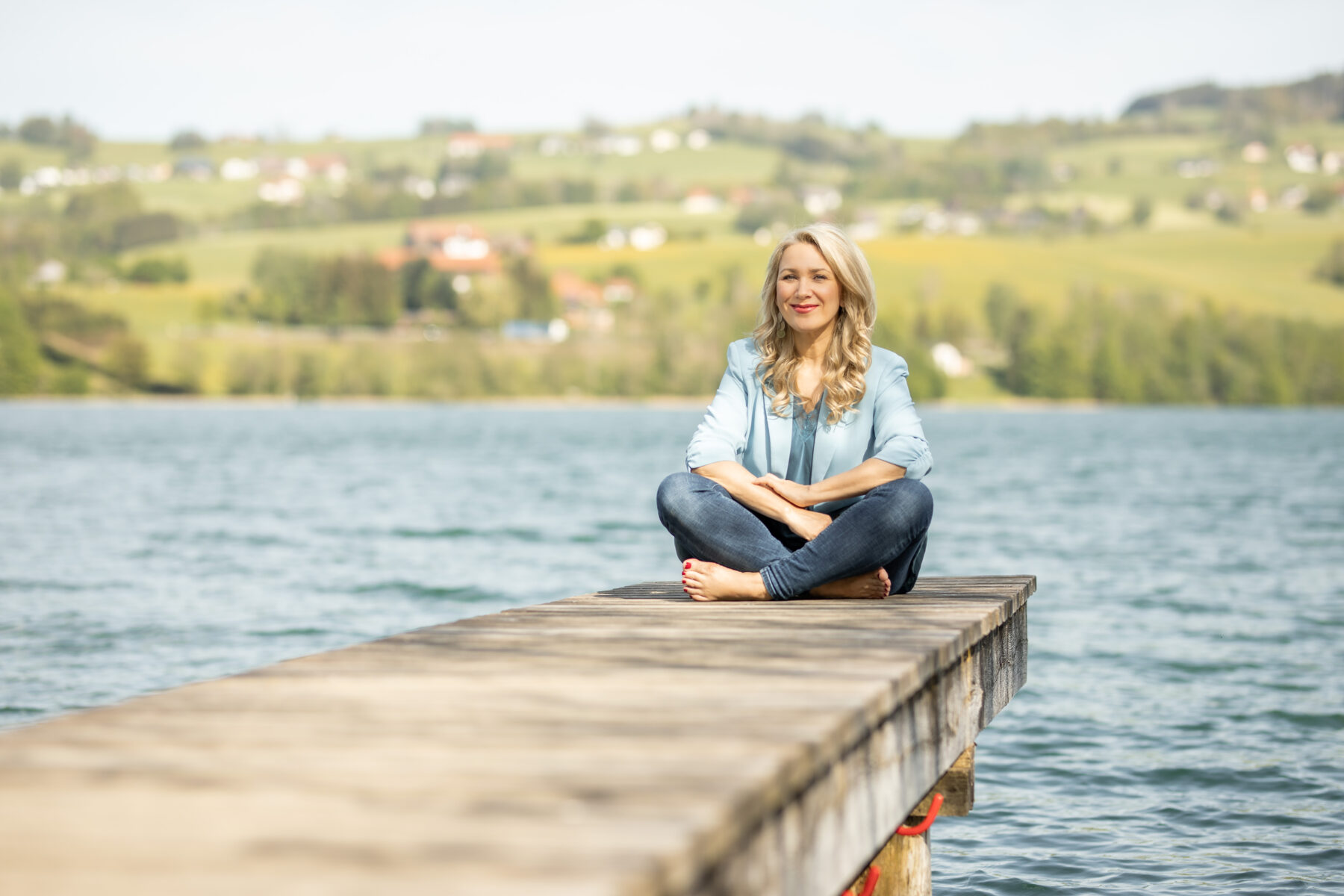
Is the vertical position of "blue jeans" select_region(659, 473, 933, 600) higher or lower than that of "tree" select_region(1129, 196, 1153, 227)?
lower

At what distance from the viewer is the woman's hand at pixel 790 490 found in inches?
245

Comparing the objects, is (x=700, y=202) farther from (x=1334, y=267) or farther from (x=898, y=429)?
(x=898, y=429)

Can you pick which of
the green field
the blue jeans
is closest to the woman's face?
the blue jeans

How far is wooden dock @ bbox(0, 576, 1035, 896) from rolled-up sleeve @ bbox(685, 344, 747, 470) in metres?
1.32

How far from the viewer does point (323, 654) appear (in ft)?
15.2

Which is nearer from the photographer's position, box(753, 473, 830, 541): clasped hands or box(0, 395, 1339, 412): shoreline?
box(753, 473, 830, 541): clasped hands

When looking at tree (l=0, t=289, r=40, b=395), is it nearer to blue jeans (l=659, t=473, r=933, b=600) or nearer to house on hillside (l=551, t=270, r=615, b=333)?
house on hillside (l=551, t=270, r=615, b=333)

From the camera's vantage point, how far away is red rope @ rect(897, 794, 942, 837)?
5543 mm

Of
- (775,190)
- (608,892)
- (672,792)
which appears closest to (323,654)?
(672,792)

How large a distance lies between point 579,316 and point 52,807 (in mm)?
137638

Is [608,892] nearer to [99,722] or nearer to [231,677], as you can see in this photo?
[99,722]

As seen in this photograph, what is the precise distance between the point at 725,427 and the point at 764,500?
16.2 inches

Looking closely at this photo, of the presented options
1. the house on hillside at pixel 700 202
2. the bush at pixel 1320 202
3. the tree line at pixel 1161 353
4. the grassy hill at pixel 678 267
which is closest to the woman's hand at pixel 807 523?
the grassy hill at pixel 678 267

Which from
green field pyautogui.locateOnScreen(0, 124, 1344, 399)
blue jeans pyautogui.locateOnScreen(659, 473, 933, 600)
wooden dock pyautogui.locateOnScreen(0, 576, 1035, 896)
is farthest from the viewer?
green field pyautogui.locateOnScreen(0, 124, 1344, 399)
